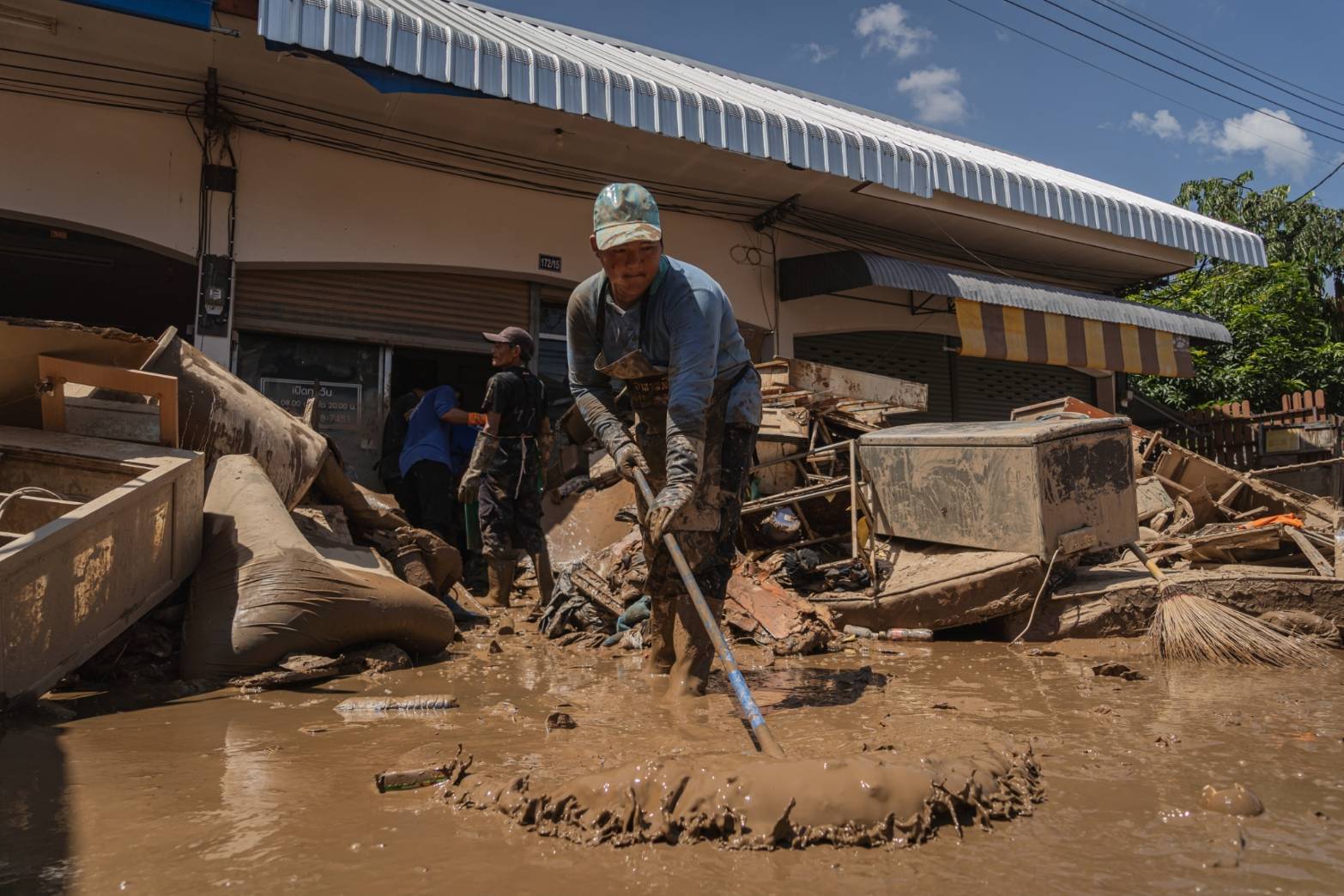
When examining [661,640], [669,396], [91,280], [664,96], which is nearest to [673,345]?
[669,396]

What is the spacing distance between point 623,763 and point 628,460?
1289 millimetres

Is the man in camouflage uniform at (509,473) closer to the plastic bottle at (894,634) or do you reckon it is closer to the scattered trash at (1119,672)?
the plastic bottle at (894,634)

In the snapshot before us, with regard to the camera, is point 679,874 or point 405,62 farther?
point 405,62

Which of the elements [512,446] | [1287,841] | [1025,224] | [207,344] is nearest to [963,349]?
[1025,224]

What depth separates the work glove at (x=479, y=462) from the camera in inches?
210

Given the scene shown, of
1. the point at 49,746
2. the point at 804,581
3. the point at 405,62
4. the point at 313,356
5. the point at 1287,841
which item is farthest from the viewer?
the point at 313,356

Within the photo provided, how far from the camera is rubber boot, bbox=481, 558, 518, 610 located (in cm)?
550

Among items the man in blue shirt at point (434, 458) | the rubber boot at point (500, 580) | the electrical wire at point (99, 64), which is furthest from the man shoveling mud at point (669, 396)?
the electrical wire at point (99, 64)

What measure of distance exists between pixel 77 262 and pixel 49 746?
7.40 metres

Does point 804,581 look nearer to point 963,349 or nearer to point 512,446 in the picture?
point 512,446

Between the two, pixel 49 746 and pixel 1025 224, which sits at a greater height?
pixel 1025 224

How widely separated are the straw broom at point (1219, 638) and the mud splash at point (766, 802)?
2457mm

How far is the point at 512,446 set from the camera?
217 inches

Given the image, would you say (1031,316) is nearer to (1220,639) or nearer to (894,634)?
(894,634)
